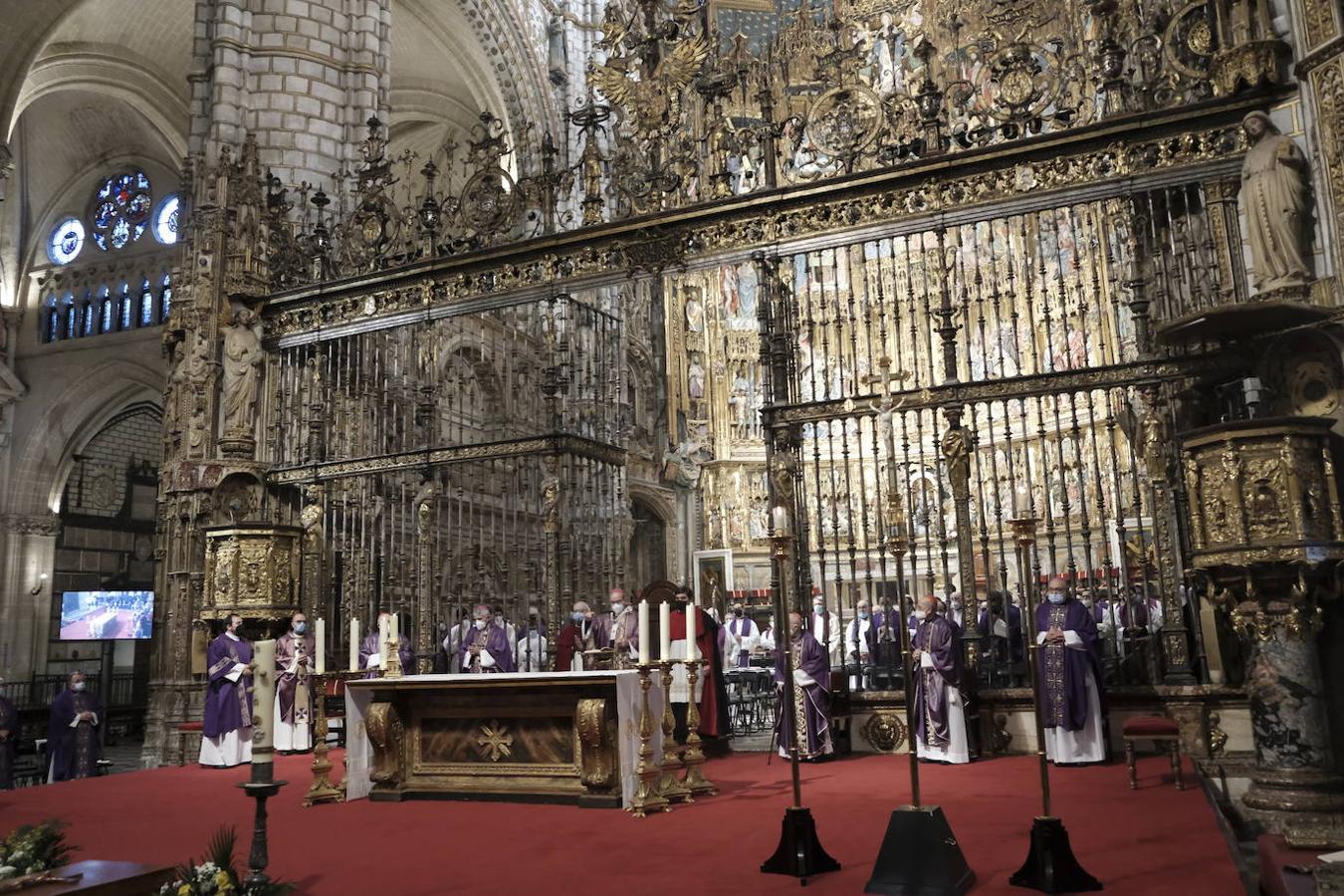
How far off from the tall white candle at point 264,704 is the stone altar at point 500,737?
8.96 feet

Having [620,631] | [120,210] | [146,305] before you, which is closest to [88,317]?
[146,305]

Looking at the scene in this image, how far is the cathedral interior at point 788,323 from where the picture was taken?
752cm

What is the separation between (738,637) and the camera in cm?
1898

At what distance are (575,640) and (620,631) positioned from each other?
574 millimetres

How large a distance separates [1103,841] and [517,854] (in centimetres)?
329

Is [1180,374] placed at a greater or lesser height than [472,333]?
lesser

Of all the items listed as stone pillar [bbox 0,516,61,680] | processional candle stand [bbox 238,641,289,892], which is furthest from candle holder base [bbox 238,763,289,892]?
stone pillar [bbox 0,516,61,680]

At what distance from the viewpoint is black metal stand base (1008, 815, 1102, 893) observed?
15.6 ft

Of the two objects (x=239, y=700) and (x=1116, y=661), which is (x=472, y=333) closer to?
(x=239, y=700)

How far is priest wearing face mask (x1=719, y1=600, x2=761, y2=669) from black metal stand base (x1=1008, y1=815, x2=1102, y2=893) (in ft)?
44.8

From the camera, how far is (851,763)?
9594 millimetres

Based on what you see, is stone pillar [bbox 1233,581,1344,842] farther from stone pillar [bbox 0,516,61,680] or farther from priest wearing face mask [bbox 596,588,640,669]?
stone pillar [bbox 0,516,61,680]

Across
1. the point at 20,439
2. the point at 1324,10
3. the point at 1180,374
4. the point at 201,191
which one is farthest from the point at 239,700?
the point at 20,439

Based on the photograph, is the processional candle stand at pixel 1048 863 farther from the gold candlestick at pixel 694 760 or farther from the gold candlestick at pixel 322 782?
the gold candlestick at pixel 322 782
